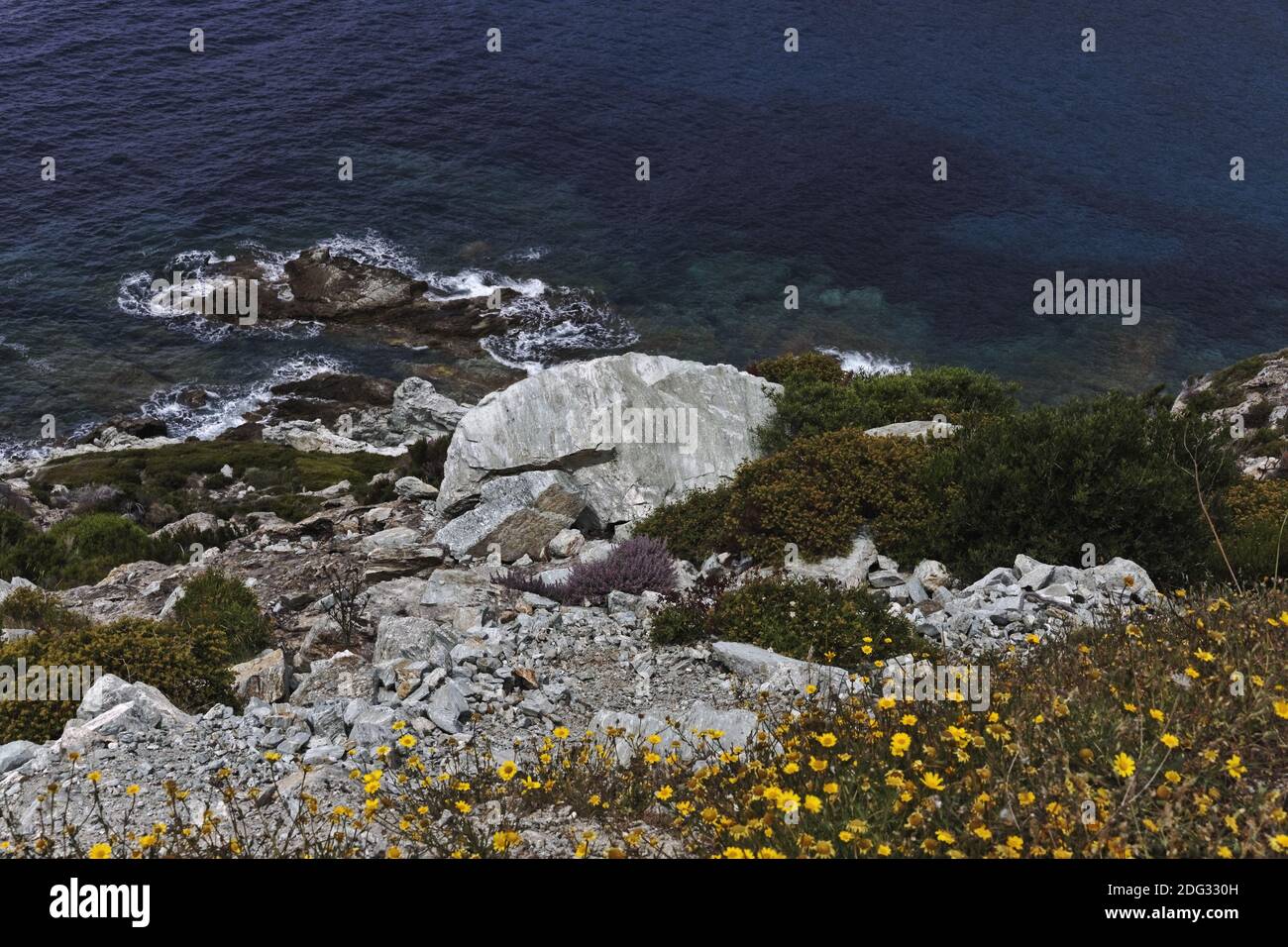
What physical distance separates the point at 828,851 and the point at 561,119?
220 ft

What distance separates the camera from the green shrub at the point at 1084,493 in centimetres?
1343

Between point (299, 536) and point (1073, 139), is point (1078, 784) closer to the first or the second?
point (299, 536)

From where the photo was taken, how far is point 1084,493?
533 inches

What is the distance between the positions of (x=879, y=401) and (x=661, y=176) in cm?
4312

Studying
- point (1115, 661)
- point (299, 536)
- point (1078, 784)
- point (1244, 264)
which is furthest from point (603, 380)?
point (1244, 264)

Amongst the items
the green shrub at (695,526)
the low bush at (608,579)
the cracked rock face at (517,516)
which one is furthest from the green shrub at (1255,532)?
the cracked rock face at (517,516)

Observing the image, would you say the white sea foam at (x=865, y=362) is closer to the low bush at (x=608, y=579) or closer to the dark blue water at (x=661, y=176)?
the dark blue water at (x=661, y=176)

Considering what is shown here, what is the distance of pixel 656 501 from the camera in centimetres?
1942

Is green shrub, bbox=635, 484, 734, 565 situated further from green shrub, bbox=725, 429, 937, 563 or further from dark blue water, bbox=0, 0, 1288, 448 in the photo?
dark blue water, bbox=0, 0, 1288, 448

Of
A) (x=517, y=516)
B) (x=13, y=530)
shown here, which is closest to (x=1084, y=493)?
(x=517, y=516)

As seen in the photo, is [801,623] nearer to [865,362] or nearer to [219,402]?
[865,362]

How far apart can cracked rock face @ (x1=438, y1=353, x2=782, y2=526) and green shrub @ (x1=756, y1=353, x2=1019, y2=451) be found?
0.80 metres

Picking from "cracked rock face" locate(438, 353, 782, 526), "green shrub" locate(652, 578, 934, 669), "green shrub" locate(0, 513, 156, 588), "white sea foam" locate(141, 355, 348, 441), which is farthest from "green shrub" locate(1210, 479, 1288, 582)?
"white sea foam" locate(141, 355, 348, 441)

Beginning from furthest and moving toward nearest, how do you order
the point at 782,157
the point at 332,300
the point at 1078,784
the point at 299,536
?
the point at 782,157
the point at 332,300
the point at 299,536
the point at 1078,784
